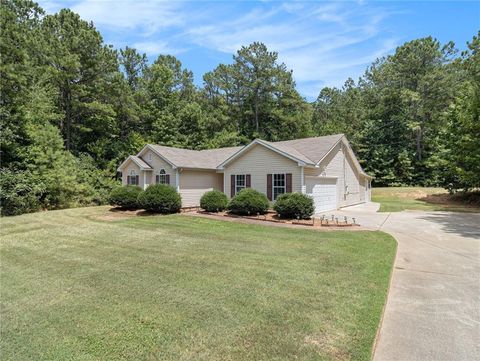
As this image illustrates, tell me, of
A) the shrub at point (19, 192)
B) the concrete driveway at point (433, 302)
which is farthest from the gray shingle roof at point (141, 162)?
the concrete driveway at point (433, 302)

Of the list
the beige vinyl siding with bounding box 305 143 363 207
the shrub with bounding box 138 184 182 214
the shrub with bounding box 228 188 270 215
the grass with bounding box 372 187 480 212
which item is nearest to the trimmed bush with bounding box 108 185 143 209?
the shrub with bounding box 138 184 182 214

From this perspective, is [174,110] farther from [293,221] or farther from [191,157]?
[293,221]

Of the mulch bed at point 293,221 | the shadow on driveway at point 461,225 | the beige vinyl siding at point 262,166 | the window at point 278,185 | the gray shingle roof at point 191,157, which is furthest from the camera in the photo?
the gray shingle roof at point 191,157

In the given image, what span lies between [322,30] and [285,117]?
28709 millimetres

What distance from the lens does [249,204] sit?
15562mm

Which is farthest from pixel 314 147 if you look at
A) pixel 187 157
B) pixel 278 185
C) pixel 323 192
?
pixel 187 157

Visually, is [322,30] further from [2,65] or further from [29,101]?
[29,101]

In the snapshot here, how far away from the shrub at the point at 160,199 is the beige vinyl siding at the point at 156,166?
2.22m

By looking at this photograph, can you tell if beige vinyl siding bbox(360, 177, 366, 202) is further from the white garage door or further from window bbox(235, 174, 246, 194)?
window bbox(235, 174, 246, 194)

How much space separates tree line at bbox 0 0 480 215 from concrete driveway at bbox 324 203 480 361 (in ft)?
53.0

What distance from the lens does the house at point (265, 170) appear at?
672 inches

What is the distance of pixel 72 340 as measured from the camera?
158 inches

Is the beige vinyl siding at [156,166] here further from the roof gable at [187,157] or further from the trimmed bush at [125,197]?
the trimmed bush at [125,197]

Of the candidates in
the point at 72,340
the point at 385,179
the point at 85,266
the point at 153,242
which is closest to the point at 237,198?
the point at 153,242
